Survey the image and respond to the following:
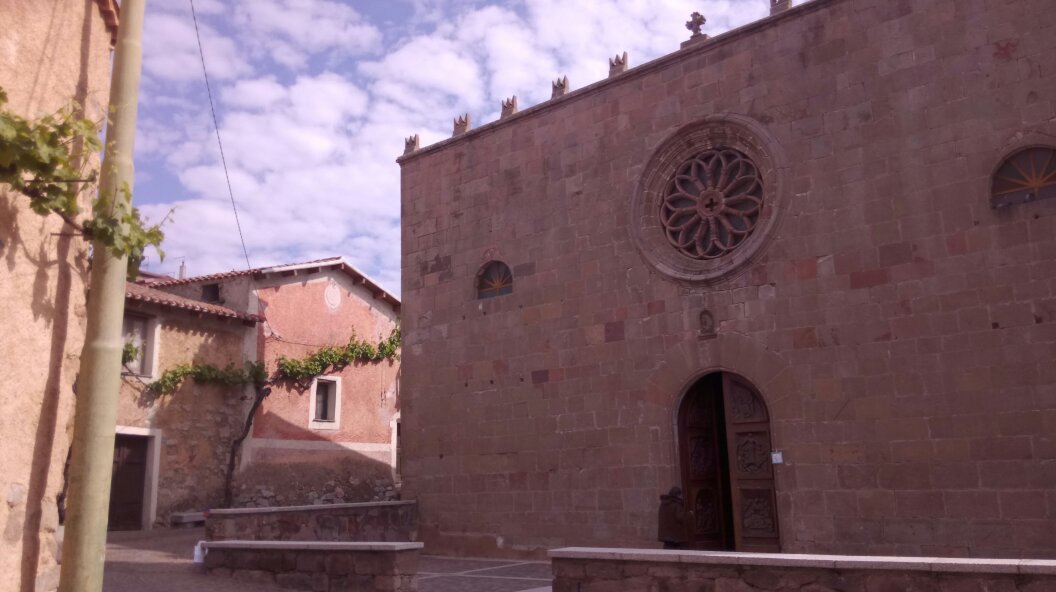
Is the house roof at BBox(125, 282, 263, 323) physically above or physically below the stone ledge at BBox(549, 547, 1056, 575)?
above

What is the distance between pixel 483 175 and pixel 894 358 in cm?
725

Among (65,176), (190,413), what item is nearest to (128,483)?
(190,413)

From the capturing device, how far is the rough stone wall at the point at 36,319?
140 inches

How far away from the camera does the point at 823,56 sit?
10.8m

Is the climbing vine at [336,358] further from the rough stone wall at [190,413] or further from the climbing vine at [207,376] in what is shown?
the rough stone wall at [190,413]

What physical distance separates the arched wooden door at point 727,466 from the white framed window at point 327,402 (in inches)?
473

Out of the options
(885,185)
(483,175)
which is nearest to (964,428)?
(885,185)

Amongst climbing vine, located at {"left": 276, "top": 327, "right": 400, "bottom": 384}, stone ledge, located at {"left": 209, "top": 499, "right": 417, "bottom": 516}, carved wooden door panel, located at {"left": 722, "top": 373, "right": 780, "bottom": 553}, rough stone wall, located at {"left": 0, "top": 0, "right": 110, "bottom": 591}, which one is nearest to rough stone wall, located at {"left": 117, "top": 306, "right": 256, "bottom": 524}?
climbing vine, located at {"left": 276, "top": 327, "right": 400, "bottom": 384}

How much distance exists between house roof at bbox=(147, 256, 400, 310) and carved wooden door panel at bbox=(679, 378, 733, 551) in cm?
1222

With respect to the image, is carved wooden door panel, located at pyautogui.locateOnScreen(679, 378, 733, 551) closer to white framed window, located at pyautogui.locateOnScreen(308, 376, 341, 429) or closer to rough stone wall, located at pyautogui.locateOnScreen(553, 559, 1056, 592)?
rough stone wall, located at pyautogui.locateOnScreen(553, 559, 1056, 592)

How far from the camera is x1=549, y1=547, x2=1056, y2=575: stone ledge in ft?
17.6

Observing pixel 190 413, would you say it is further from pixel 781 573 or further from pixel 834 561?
pixel 834 561

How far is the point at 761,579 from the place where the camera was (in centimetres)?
651

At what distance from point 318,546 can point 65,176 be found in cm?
640
